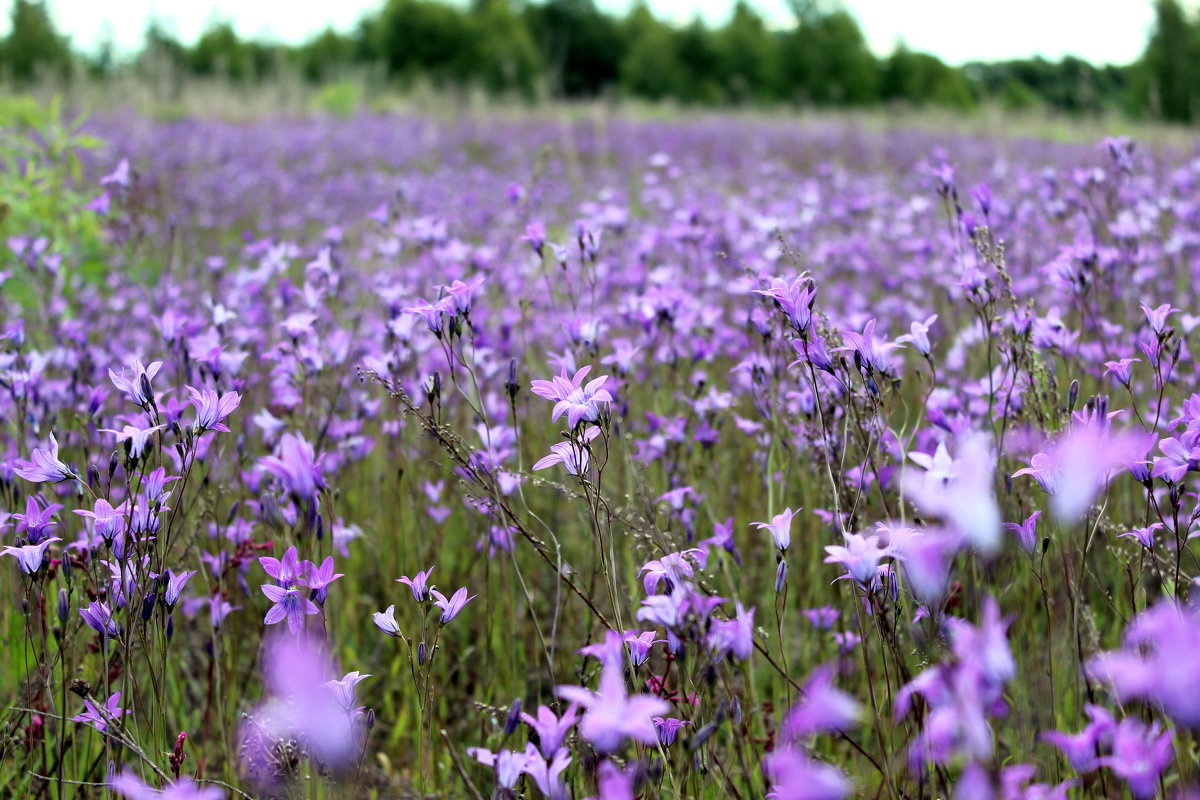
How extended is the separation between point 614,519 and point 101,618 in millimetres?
940

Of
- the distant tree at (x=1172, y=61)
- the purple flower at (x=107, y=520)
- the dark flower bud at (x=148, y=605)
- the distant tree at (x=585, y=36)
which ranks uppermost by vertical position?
the distant tree at (x=585, y=36)

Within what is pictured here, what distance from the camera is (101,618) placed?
1595 mm

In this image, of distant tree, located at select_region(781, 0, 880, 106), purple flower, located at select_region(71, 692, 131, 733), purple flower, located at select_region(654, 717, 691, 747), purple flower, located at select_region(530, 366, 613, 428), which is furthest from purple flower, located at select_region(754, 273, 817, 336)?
distant tree, located at select_region(781, 0, 880, 106)

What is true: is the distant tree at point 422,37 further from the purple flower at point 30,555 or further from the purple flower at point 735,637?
the purple flower at point 735,637

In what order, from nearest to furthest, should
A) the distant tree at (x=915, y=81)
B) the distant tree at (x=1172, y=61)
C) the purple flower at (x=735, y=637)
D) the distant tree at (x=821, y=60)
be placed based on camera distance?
the purple flower at (x=735, y=637) → the distant tree at (x=1172, y=61) → the distant tree at (x=821, y=60) → the distant tree at (x=915, y=81)

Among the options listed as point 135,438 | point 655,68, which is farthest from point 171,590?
point 655,68

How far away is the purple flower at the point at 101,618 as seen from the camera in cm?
158

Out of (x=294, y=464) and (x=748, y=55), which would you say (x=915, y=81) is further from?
(x=294, y=464)

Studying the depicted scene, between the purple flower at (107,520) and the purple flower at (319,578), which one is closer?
the purple flower at (319,578)

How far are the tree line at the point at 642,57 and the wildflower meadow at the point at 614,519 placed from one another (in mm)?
22486

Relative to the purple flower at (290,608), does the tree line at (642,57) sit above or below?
above

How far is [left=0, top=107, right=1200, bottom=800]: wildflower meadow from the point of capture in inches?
46.8

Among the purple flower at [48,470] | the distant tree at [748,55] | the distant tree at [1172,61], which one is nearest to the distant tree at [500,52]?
the distant tree at [748,55]

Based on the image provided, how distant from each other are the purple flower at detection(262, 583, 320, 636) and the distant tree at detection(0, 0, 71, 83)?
1440 inches
